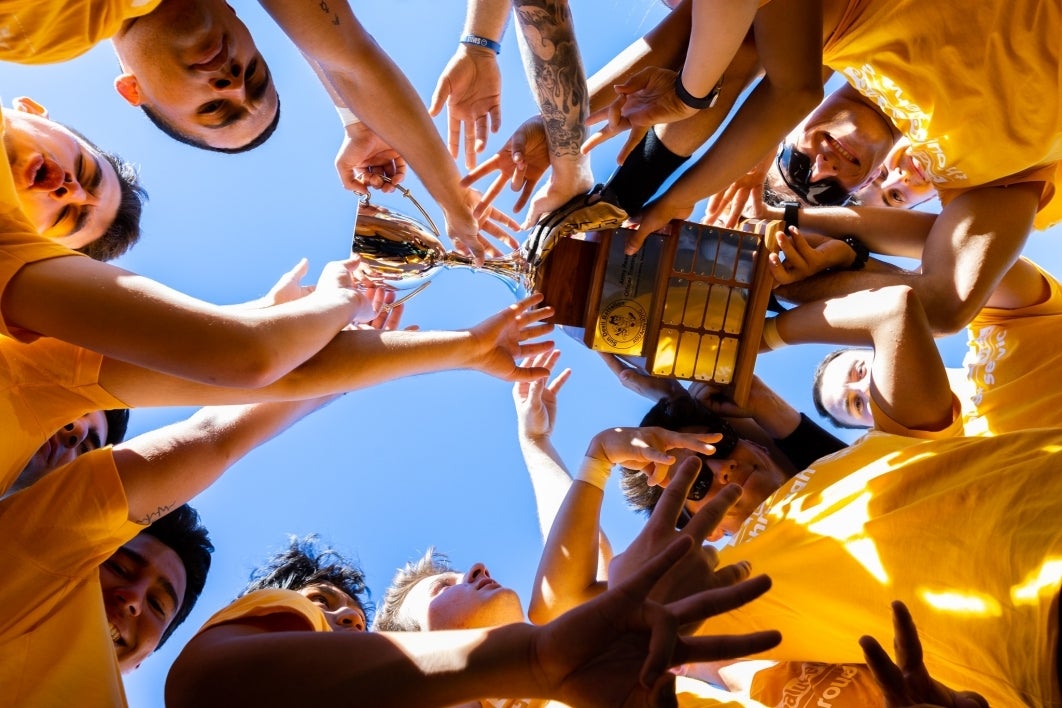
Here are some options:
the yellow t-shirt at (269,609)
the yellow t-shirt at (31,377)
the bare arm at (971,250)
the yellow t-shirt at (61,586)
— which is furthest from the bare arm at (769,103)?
the yellow t-shirt at (61,586)

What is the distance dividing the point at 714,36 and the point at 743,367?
0.94 meters

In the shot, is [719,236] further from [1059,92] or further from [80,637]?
[80,637]

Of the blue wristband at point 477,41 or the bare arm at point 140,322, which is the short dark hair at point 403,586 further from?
the blue wristband at point 477,41

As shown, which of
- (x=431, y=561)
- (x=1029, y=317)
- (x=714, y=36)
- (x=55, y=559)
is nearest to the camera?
(x=55, y=559)

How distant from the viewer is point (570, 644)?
40.3 inches

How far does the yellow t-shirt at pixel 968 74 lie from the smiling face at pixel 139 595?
233 cm

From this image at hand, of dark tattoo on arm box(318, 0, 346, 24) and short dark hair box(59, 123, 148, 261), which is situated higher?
dark tattoo on arm box(318, 0, 346, 24)

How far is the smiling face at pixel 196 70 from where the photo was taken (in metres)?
1.81

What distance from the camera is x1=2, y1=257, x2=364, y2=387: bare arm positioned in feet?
4.36

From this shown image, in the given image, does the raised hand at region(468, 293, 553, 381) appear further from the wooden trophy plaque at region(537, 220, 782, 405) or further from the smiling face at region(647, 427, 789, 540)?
the smiling face at region(647, 427, 789, 540)

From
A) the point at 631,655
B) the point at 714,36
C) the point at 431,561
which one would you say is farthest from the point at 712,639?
the point at 431,561

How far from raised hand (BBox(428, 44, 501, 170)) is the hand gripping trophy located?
0.25 meters

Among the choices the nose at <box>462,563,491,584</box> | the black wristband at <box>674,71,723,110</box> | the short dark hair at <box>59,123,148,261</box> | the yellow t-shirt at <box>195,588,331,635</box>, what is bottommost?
the nose at <box>462,563,491,584</box>

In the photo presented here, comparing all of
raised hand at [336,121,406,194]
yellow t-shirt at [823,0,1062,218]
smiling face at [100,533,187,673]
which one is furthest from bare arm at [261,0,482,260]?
smiling face at [100,533,187,673]
